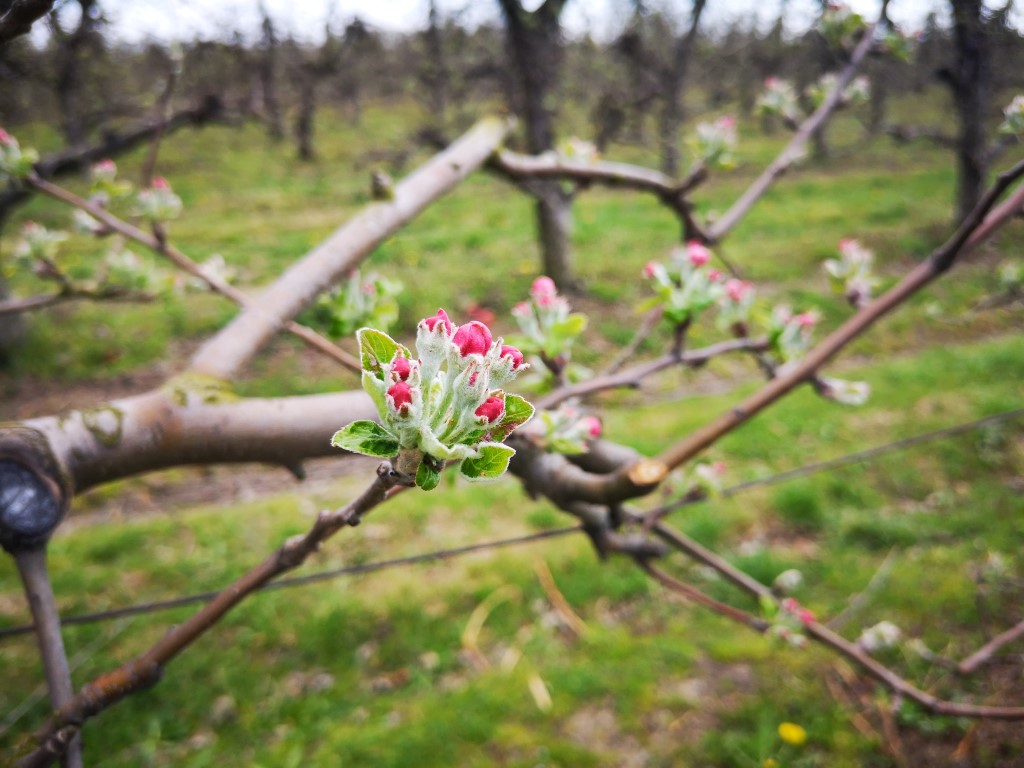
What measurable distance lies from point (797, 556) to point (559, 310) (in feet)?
11.8

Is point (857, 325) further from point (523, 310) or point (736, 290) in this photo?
point (523, 310)

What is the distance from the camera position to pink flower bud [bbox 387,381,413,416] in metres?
0.59

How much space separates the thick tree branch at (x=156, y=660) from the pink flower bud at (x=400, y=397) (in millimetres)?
187

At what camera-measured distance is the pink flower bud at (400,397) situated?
59cm

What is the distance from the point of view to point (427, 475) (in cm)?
62

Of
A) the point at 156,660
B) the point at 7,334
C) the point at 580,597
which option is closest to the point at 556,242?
the point at 580,597

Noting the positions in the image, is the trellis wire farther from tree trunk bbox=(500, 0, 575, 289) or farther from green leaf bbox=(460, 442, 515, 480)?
tree trunk bbox=(500, 0, 575, 289)

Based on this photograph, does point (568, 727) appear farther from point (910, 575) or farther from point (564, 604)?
point (910, 575)

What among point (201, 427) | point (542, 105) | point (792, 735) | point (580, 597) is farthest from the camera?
point (542, 105)

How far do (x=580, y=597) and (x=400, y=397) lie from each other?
3.67 m

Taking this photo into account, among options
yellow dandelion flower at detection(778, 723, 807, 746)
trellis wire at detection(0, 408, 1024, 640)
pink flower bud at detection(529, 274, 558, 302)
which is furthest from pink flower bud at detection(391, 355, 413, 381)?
yellow dandelion flower at detection(778, 723, 807, 746)

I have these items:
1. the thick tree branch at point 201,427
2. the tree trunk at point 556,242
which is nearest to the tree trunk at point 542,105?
the tree trunk at point 556,242

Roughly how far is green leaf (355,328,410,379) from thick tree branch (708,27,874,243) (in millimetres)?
1773

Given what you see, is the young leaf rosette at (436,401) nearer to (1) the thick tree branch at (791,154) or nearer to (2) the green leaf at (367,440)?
(2) the green leaf at (367,440)
